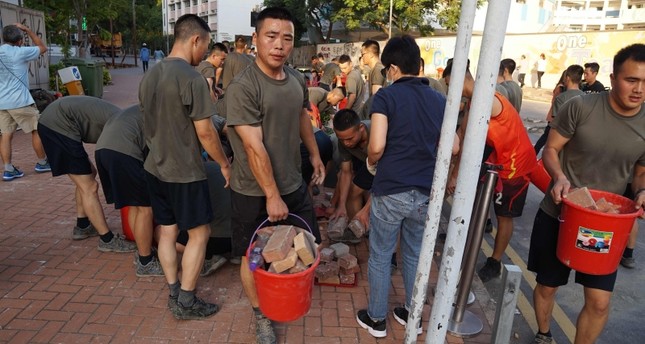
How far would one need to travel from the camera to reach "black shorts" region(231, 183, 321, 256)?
2719 millimetres

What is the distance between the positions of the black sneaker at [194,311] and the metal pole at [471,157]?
1575 millimetres

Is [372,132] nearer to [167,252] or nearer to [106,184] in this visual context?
[167,252]

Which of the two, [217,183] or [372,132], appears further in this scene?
[217,183]

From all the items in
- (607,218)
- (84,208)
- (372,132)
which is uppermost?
(372,132)

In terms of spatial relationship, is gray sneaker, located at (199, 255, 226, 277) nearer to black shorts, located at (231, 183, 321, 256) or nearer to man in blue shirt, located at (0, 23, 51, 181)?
black shorts, located at (231, 183, 321, 256)

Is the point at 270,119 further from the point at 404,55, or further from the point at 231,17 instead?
the point at 231,17

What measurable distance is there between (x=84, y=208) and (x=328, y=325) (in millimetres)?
2536

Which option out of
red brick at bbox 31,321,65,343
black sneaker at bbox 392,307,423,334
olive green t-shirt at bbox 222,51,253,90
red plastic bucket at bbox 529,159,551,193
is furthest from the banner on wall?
red brick at bbox 31,321,65,343

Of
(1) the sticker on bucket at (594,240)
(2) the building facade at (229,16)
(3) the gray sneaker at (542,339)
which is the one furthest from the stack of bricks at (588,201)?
(2) the building facade at (229,16)

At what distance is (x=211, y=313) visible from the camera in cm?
315

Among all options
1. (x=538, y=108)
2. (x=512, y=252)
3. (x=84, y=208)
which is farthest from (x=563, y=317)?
(x=538, y=108)

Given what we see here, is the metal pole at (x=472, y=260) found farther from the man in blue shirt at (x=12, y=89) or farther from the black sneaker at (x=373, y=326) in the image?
the man in blue shirt at (x=12, y=89)

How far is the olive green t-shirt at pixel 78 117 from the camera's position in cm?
396

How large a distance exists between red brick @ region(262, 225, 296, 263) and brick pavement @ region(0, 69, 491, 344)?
2.92 ft
